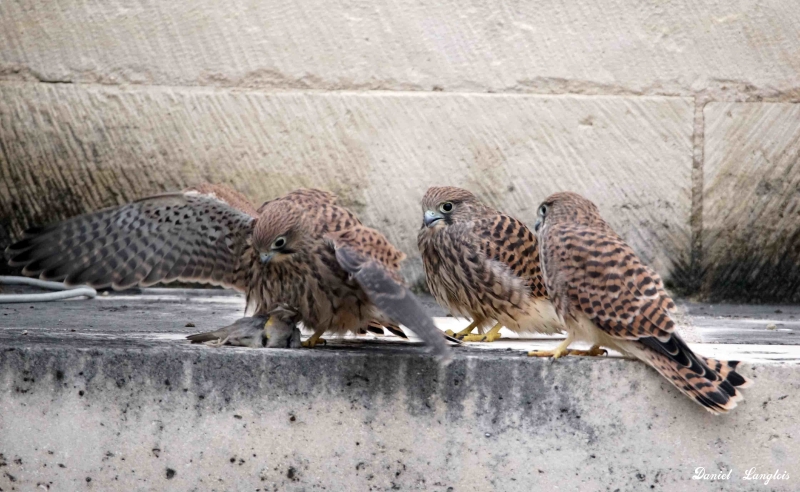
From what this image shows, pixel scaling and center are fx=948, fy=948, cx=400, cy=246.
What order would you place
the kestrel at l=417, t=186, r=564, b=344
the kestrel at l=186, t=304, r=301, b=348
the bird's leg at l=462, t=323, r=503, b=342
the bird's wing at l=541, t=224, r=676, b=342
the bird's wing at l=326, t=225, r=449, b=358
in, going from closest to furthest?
the bird's wing at l=326, t=225, r=449, b=358
the bird's wing at l=541, t=224, r=676, b=342
the kestrel at l=186, t=304, r=301, b=348
the kestrel at l=417, t=186, r=564, b=344
the bird's leg at l=462, t=323, r=503, b=342

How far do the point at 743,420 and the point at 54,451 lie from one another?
1.90 metres

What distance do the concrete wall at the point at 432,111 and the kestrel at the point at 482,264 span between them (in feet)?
5.45

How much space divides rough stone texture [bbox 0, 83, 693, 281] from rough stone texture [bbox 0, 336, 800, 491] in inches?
89.6

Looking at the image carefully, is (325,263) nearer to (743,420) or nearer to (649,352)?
(649,352)

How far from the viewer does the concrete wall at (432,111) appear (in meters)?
4.76

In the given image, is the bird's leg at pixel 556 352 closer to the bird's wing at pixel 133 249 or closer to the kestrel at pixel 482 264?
the kestrel at pixel 482 264

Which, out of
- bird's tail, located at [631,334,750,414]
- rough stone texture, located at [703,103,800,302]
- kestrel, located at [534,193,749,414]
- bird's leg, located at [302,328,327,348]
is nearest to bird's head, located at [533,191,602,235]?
kestrel, located at [534,193,749,414]

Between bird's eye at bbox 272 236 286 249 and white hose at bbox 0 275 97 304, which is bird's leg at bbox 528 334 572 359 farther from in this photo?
white hose at bbox 0 275 97 304

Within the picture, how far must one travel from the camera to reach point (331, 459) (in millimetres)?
2658

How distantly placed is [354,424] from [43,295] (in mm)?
2111

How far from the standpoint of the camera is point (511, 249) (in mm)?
3145

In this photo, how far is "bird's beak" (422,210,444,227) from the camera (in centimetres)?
320

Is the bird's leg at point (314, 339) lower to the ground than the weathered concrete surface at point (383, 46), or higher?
lower

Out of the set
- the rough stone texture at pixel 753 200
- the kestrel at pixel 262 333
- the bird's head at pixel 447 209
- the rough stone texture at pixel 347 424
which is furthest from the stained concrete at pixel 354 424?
the rough stone texture at pixel 753 200
